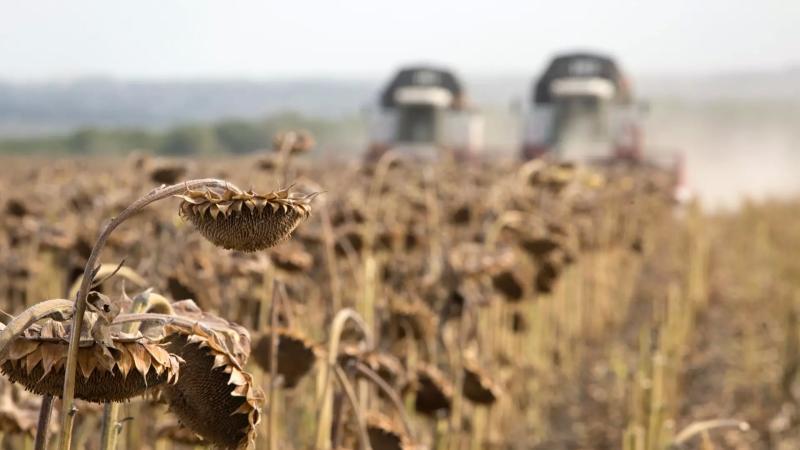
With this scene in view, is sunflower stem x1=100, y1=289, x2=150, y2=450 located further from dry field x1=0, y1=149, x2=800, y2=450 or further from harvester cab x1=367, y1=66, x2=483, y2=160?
harvester cab x1=367, y1=66, x2=483, y2=160

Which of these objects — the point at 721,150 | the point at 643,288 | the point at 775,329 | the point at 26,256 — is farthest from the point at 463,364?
the point at 721,150

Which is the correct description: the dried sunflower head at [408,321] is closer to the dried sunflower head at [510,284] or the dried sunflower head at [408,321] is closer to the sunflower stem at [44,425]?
the dried sunflower head at [510,284]

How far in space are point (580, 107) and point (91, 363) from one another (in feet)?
71.9

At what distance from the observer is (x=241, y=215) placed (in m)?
1.14

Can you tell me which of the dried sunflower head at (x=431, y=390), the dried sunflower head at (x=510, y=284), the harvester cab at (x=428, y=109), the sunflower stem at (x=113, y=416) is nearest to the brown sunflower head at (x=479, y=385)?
the dried sunflower head at (x=431, y=390)

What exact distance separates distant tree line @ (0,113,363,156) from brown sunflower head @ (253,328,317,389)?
140 ft

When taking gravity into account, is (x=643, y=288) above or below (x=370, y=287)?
below

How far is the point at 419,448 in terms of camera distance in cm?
213

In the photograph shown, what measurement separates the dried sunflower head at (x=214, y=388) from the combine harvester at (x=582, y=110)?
1907 cm

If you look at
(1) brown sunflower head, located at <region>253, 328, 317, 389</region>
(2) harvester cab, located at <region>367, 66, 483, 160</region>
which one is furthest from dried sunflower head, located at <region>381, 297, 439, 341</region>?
(2) harvester cab, located at <region>367, 66, 483, 160</region>

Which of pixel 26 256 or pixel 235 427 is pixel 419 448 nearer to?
pixel 235 427

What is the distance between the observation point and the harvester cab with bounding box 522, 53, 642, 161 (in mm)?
21453

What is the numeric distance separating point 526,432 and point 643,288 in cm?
540

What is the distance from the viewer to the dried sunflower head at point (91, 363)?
1041mm
